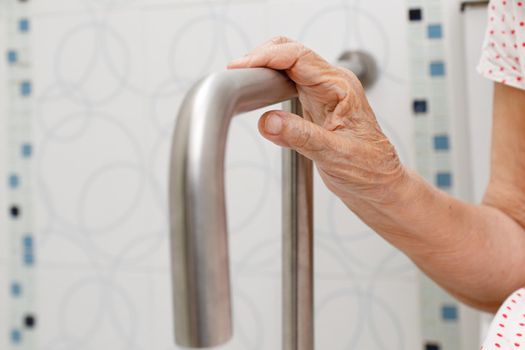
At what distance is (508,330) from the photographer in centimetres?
47

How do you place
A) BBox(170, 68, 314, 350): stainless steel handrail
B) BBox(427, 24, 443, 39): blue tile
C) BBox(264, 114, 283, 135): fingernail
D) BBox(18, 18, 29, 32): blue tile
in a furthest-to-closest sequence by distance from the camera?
BBox(18, 18, 29, 32): blue tile < BBox(427, 24, 443, 39): blue tile < BBox(264, 114, 283, 135): fingernail < BBox(170, 68, 314, 350): stainless steel handrail

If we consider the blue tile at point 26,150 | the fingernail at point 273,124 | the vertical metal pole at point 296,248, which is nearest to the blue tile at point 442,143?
the vertical metal pole at point 296,248

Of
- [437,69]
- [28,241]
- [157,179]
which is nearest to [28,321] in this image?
[28,241]

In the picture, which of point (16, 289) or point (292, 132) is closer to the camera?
point (292, 132)

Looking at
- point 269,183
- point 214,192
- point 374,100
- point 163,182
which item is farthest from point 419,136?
point 214,192

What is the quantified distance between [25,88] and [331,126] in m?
0.71

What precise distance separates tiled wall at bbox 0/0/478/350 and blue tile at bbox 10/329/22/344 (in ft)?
0.07

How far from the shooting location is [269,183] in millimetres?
850

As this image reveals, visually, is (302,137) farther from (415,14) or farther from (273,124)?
(415,14)

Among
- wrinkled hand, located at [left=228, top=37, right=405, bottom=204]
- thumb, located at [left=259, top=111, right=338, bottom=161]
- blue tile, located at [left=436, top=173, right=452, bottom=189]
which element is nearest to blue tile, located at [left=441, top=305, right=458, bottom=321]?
blue tile, located at [left=436, top=173, right=452, bottom=189]

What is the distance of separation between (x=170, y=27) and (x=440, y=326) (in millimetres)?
588

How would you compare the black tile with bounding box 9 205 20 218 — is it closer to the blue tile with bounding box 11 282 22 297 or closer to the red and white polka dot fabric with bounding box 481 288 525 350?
the blue tile with bounding box 11 282 22 297

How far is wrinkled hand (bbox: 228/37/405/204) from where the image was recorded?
36 centimetres

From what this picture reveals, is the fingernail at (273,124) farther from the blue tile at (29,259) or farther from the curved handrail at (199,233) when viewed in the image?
the blue tile at (29,259)
